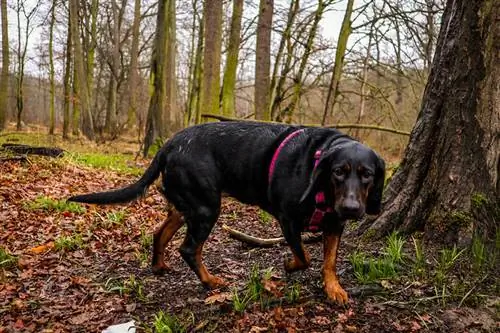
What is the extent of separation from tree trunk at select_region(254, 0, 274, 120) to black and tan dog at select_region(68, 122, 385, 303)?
837 centimetres

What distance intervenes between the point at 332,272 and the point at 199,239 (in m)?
1.08

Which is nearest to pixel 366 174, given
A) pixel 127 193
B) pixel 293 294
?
pixel 293 294

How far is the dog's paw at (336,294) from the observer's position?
9.90 ft

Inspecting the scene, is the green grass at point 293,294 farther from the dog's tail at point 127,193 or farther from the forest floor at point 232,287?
the dog's tail at point 127,193

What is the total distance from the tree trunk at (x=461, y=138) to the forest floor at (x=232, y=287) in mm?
276

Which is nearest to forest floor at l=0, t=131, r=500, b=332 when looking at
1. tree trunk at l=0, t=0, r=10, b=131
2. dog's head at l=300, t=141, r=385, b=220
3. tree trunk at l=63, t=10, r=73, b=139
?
dog's head at l=300, t=141, r=385, b=220

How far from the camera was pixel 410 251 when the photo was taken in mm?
3586

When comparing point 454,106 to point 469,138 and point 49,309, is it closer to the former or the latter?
point 469,138

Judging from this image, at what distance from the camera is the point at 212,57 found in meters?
11.6

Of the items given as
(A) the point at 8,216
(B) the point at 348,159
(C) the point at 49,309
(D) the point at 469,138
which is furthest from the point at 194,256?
(A) the point at 8,216

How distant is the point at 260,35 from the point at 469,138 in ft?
30.1

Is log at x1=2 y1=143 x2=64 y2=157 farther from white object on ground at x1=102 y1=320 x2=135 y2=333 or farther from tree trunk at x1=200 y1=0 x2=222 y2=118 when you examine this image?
white object on ground at x1=102 y1=320 x2=135 y2=333

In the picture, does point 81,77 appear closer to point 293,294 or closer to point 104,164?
point 104,164

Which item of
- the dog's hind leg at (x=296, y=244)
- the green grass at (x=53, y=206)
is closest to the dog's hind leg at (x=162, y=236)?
the dog's hind leg at (x=296, y=244)
